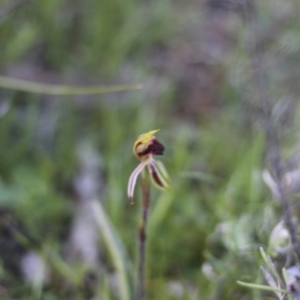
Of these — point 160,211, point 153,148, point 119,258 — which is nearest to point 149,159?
point 153,148

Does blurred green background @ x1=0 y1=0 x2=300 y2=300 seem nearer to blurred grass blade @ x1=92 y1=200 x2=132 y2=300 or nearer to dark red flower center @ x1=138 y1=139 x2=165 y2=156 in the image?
blurred grass blade @ x1=92 y1=200 x2=132 y2=300

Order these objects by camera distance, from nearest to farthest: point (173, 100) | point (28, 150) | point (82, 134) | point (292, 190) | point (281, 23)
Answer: point (292, 190), point (28, 150), point (82, 134), point (173, 100), point (281, 23)

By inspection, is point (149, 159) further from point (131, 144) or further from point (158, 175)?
point (131, 144)

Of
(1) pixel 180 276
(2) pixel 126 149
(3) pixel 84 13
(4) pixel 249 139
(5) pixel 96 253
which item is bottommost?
(1) pixel 180 276

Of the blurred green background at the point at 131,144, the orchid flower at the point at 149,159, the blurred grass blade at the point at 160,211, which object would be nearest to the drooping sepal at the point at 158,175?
the orchid flower at the point at 149,159

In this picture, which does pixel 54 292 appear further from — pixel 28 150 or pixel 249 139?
pixel 249 139

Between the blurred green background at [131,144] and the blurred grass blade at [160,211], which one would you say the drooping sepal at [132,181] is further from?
the blurred grass blade at [160,211]

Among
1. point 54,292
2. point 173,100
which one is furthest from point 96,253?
point 173,100
